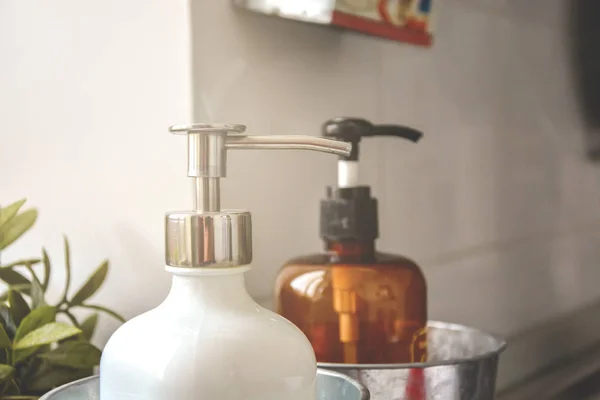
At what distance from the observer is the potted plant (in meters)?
0.32

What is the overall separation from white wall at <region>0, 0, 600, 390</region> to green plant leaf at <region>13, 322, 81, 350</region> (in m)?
0.11

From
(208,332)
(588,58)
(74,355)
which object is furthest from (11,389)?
(588,58)

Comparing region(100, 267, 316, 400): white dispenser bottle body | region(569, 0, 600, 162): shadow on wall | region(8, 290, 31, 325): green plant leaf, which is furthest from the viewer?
region(569, 0, 600, 162): shadow on wall

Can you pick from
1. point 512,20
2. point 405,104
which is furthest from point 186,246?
point 512,20

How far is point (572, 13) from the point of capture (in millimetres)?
932

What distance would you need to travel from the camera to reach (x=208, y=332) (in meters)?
0.25

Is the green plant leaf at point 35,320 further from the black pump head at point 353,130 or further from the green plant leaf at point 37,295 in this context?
the black pump head at point 353,130

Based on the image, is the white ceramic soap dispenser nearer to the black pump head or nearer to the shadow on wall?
the black pump head

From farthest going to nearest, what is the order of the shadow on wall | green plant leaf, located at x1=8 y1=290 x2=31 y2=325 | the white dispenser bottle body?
the shadow on wall < green plant leaf, located at x1=8 y1=290 x2=31 y2=325 < the white dispenser bottle body

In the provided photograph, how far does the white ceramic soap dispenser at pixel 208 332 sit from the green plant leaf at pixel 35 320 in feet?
0.30

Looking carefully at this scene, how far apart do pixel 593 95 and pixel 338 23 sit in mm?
633

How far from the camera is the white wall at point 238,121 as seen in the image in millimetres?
431

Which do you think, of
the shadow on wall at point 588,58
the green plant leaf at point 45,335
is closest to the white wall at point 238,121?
the green plant leaf at point 45,335

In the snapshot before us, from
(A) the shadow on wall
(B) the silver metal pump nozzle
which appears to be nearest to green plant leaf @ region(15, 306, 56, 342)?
(B) the silver metal pump nozzle
